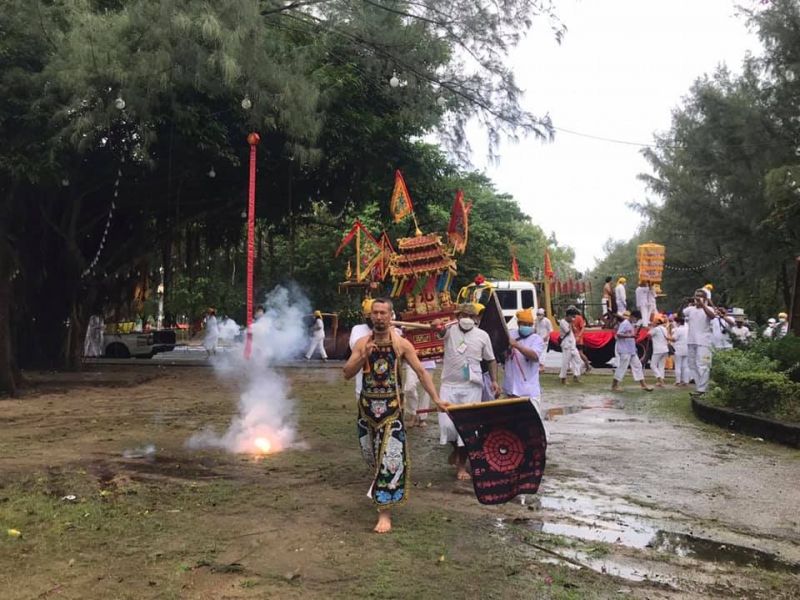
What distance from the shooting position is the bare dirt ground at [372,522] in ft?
12.7

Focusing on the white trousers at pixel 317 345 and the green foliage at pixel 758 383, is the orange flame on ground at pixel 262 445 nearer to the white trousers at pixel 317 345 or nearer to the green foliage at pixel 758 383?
the green foliage at pixel 758 383

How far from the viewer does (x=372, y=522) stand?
496 centimetres

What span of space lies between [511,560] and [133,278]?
756 inches

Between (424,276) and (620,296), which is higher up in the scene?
(620,296)

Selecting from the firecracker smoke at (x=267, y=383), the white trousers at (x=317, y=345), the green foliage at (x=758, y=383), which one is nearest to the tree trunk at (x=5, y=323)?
the firecracker smoke at (x=267, y=383)

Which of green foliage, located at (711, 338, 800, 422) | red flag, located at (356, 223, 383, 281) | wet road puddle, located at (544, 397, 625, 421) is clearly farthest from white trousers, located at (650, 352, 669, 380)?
red flag, located at (356, 223, 383, 281)

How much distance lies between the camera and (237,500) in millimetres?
5488

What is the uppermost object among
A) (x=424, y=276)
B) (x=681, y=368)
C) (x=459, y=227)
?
(x=459, y=227)

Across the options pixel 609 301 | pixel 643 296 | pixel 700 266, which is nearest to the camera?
pixel 643 296

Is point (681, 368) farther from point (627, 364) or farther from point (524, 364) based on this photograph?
Answer: point (524, 364)

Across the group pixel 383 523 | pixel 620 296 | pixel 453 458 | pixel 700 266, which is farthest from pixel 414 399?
pixel 700 266

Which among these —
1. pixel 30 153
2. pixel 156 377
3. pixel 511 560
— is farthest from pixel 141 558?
pixel 156 377

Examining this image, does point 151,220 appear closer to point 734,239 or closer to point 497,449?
point 497,449

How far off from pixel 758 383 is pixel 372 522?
6510 millimetres
